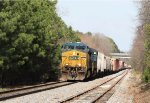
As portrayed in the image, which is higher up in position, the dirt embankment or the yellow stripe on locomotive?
the yellow stripe on locomotive

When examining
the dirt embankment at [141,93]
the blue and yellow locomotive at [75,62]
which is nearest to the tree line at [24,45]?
the blue and yellow locomotive at [75,62]

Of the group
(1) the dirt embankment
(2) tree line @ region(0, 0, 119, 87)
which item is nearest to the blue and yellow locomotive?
(2) tree line @ region(0, 0, 119, 87)

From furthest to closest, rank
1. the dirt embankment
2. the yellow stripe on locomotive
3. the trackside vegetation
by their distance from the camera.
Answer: the yellow stripe on locomotive < the trackside vegetation < the dirt embankment

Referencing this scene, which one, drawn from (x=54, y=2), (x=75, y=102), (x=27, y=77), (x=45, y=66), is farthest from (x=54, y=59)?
(x=75, y=102)

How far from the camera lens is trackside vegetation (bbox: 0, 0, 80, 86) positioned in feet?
117

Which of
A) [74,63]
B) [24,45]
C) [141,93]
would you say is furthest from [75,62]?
[141,93]

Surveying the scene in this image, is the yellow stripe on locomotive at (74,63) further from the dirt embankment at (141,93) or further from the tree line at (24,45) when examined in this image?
the dirt embankment at (141,93)

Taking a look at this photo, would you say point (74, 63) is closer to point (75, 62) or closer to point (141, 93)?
point (75, 62)

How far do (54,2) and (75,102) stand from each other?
50643 millimetres

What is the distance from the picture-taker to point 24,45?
3747cm

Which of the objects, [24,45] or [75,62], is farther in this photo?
[75,62]

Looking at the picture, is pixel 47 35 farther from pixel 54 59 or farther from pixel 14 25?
pixel 14 25

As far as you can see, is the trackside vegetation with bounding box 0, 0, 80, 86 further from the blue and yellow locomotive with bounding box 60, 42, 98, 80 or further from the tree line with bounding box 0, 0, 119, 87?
the blue and yellow locomotive with bounding box 60, 42, 98, 80

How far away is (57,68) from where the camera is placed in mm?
53719
